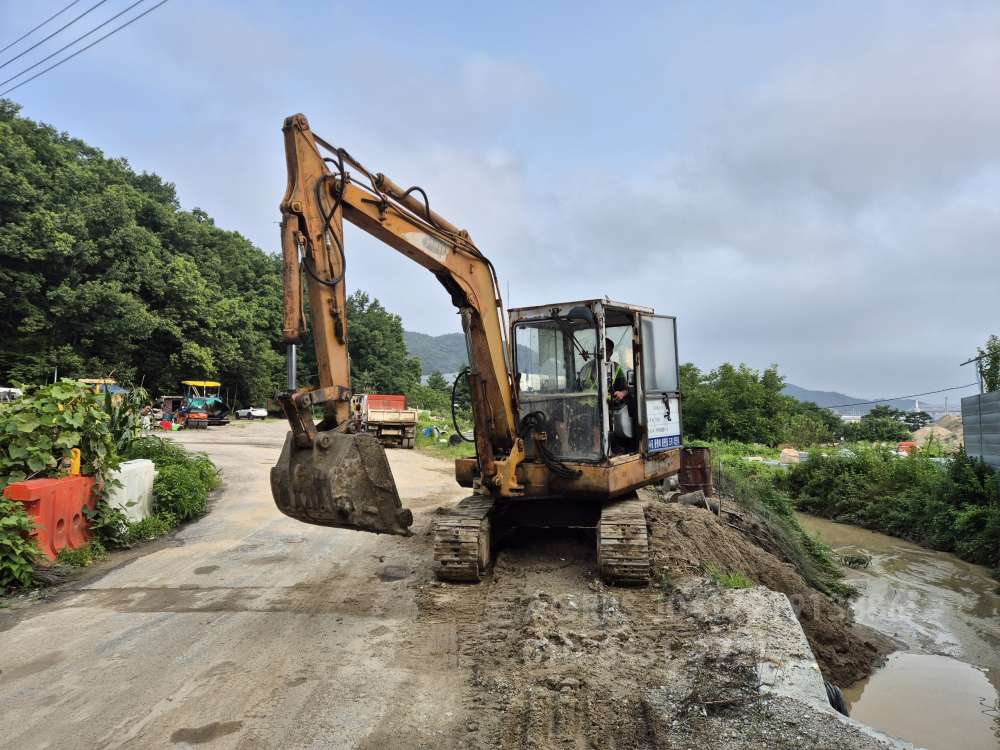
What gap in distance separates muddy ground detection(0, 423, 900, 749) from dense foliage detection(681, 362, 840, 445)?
2211 centimetres

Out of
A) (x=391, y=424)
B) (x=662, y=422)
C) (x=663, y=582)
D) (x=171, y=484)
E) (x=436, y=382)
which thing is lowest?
(x=663, y=582)

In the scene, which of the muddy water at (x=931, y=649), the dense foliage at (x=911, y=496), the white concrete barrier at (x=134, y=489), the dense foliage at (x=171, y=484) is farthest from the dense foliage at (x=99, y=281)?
the muddy water at (x=931, y=649)

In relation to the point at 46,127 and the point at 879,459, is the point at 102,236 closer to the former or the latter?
the point at 46,127

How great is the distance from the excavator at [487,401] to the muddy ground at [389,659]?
0.58 metres

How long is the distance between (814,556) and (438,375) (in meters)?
62.2

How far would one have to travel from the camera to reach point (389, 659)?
465cm

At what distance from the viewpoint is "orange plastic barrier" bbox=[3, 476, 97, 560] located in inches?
269

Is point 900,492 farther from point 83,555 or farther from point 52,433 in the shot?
point 52,433

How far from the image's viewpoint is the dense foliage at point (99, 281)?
30.4 meters

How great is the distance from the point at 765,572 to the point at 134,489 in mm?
8281

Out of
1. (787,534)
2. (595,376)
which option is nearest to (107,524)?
(595,376)

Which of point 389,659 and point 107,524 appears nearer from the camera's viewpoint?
point 389,659

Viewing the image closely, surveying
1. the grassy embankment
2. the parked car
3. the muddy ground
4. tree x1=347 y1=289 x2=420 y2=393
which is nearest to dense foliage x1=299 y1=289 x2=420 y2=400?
tree x1=347 y1=289 x2=420 y2=393

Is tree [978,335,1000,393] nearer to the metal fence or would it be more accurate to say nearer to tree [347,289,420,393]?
the metal fence
